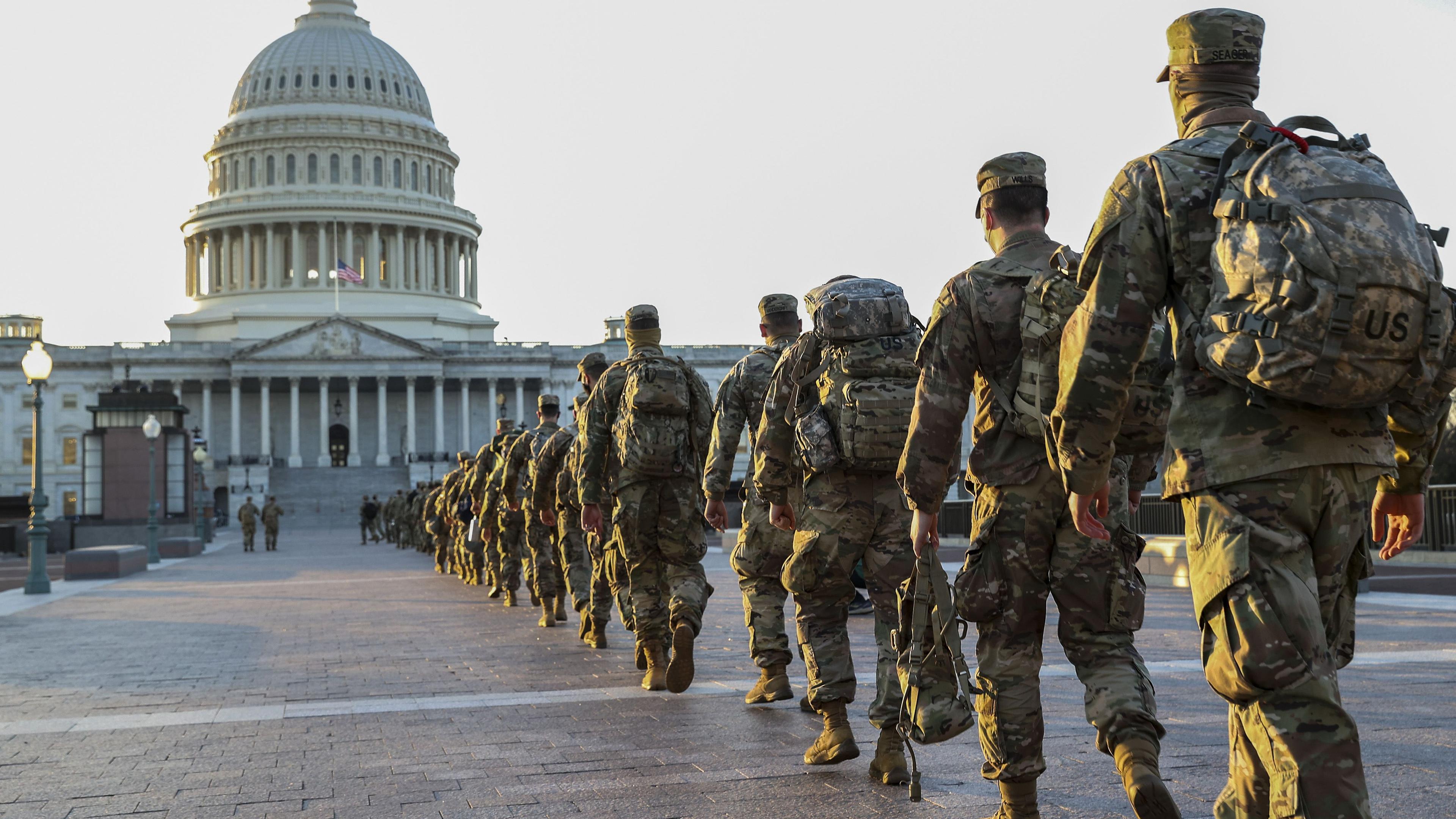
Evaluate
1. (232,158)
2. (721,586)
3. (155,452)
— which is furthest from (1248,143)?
(232,158)

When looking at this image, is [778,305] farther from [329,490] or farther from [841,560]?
[329,490]

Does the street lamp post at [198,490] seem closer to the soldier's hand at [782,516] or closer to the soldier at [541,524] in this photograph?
the soldier at [541,524]

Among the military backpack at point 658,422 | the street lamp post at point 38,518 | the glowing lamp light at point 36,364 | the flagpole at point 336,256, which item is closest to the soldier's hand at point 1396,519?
the military backpack at point 658,422

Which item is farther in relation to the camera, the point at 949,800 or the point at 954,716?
the point at 949,800

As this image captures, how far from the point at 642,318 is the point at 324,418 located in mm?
98388

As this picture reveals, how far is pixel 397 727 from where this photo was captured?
8.13 meters

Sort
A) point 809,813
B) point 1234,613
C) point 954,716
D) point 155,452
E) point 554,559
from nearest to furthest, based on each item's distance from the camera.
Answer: point 1234,613 < point 954,716 < point 809,813 < point 554,559 < point 155,452

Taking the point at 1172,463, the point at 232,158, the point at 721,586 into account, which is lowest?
the point at 721,586

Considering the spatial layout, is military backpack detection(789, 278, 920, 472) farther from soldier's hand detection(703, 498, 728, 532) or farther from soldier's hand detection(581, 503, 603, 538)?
soldier's hand detection(581, 503, 603, 538)

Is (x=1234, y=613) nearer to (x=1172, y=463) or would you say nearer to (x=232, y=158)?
(x=1172, y=463)

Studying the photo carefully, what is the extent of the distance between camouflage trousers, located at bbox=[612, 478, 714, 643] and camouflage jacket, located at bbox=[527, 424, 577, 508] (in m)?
3.27

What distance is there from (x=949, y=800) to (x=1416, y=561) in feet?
58.8

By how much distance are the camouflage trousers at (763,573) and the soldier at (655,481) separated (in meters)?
0.99

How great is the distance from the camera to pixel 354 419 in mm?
105125
